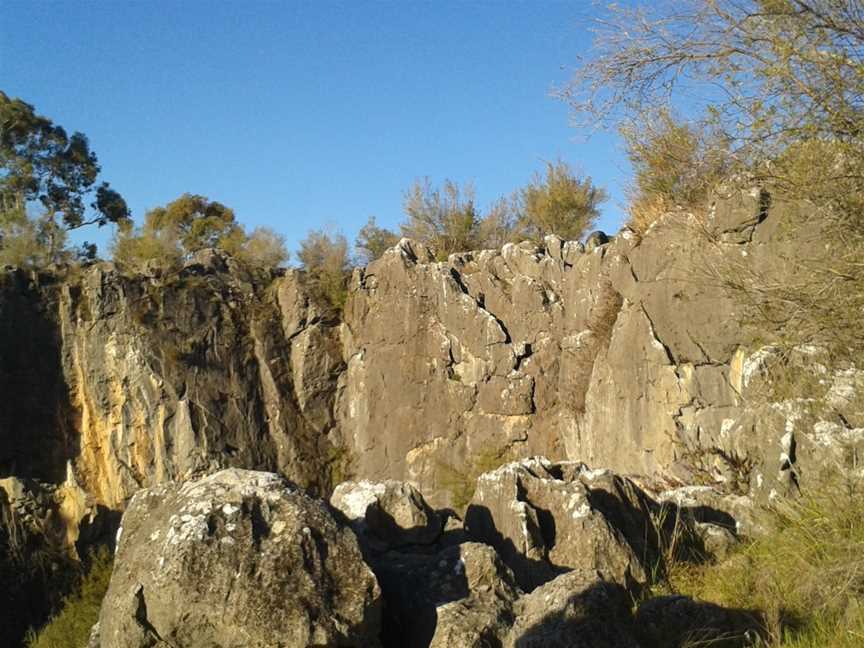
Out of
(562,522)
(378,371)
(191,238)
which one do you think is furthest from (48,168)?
(562,522)

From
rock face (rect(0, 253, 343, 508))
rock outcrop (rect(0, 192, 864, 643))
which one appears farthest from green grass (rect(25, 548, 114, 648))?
rock face (rect(0, 253, 343, 508))

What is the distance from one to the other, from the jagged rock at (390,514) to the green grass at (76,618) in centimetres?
230

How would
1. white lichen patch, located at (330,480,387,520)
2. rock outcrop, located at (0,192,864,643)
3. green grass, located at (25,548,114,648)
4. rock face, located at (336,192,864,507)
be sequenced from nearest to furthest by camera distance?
green grass, located at (25,548,114,648), white lichen patch, located at (330,480,387,520), rock face, located at (336,192,864,507), rock outcrop, located at (0,192,864,643)

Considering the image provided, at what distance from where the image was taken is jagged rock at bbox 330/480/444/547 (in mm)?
7661

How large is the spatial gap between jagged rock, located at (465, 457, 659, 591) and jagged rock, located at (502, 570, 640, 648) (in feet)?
5.68

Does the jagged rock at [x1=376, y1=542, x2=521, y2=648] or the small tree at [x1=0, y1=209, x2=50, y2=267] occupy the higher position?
the small tree at [x1=0, y1=209, x2=50, y2=267]

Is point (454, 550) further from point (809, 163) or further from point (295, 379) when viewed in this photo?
point (295, 379)

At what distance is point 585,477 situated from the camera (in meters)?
8.20

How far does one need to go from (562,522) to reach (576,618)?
9.00 ft

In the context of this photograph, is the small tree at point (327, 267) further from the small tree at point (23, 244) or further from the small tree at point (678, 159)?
the small tree at point (678, 159)

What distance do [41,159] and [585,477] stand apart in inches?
1068

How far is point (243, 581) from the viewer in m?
5.20

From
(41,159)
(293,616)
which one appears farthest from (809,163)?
(41,159)

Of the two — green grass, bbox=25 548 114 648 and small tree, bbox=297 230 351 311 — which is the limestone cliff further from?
green grass, bbox=25 548 114 648
